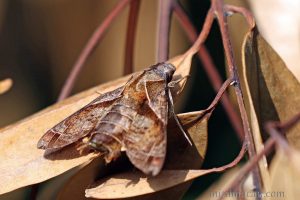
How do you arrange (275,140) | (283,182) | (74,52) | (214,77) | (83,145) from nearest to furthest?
1. (275,140)
2. (283,182)
3. (83,145)
4. (214,77)
5. (74,52)

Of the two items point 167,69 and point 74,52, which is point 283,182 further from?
point 74,52

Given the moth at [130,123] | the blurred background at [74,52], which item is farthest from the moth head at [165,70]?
the blurred background at [74,52]

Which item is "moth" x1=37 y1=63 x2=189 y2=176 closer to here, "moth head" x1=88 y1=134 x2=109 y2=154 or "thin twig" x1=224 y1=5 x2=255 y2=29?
"moth head" x1=88 y1=134 x2=109 y2=154

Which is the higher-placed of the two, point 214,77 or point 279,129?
point 279,129

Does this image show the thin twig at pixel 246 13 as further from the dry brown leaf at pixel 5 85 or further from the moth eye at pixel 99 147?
the dry brown leaf at pixel 5 85

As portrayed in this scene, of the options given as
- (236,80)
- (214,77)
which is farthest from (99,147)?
(214,77)

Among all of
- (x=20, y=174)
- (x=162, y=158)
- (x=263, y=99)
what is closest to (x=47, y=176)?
(x=20, y=174)
